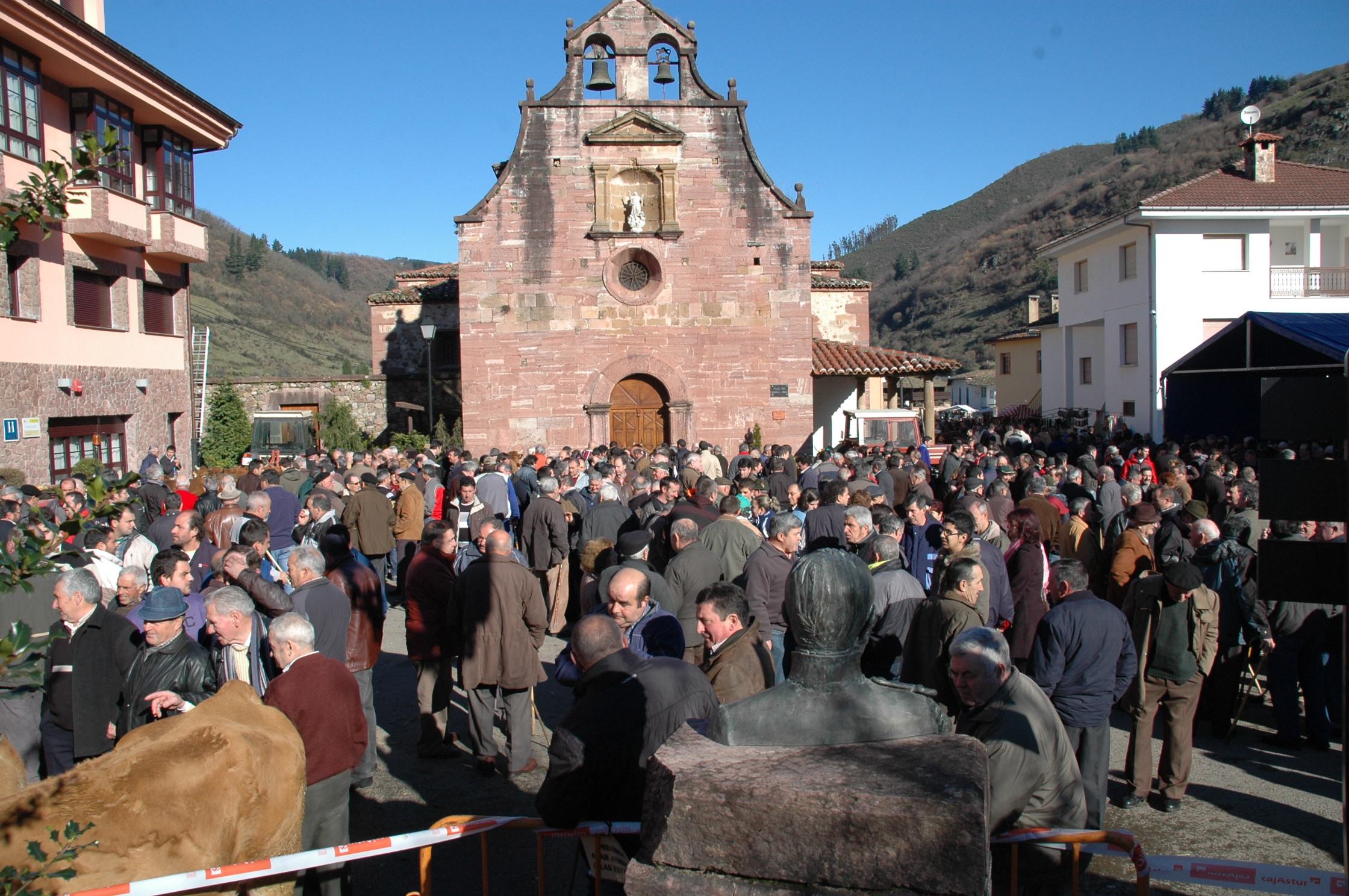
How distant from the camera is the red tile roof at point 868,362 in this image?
70.6 feet

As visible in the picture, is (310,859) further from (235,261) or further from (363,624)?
(235,261)

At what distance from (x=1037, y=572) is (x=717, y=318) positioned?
48.0 ft

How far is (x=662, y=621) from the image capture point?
5078mm

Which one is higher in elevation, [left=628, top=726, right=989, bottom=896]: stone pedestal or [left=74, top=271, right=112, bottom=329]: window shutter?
[left=74, top=271, right=112, bottom=329]: window shutter

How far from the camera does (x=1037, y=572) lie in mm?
6156

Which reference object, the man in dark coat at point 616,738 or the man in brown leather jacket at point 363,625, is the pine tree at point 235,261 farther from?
the man in dark coat at point 616,738

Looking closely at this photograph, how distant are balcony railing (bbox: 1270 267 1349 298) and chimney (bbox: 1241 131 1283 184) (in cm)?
322

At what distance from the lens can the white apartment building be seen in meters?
24.6

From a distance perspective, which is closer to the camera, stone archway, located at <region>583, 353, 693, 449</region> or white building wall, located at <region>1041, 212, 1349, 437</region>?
stone archway, located at <region>583, 353, 693, 449</region>

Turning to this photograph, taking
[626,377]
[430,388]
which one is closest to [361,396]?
Answer: [430,388]

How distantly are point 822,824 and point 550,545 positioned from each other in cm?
807

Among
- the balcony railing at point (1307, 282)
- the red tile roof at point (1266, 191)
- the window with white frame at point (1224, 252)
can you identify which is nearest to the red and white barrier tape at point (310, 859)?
the red tile roof at point (1266, 191)

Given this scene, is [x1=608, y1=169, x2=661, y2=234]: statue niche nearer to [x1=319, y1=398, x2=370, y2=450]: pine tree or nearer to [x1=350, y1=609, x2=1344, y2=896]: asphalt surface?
[x1=319, y1=398, x2=370, y2=450]: pine tree

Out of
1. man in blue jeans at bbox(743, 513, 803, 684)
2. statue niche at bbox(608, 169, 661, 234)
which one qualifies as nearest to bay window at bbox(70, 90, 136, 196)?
statue niche at bbox(608, 169, 661, 234)
